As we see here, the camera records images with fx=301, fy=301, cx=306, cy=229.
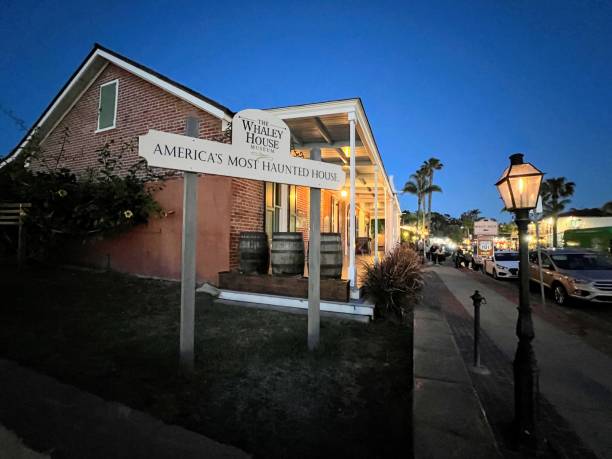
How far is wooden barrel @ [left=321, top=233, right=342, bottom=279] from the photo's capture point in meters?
5.38

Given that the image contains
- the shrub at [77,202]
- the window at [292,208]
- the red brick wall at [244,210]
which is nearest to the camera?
the red brick wall at [244,210]

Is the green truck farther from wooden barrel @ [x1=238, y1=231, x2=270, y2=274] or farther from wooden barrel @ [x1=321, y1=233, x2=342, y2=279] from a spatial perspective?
wooden barrel @ [x1=238, y1=231, x2=270, y2=274]

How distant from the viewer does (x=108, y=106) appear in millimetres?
8562

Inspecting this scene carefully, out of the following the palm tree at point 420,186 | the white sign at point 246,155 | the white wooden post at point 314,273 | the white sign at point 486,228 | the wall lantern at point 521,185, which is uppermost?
the palm tree at point 420,186

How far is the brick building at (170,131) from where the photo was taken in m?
6.32

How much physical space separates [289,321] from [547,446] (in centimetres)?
319

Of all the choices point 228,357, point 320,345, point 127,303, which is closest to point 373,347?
point 320,345

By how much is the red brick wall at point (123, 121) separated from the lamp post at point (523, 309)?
→ 5715mm

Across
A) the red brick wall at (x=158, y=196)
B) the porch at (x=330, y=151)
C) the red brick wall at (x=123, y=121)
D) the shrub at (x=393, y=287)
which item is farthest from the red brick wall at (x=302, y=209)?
the shrub at (x=393, y=287)

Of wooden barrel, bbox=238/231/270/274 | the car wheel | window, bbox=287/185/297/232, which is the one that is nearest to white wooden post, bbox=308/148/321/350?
wooden barrel, bbox=238/231/270/274

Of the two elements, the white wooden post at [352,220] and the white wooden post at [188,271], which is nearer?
the white wooden post at [188,271]

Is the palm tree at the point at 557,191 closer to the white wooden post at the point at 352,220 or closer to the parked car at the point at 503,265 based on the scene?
the parked car at the point at 503,265

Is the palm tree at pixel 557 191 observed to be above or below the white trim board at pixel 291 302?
above

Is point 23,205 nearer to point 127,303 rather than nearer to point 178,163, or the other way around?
point 127,303
